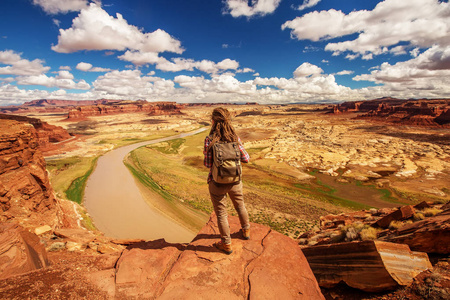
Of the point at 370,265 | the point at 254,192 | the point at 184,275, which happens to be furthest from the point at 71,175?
the point at 370,265

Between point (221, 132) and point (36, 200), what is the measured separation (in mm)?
14526

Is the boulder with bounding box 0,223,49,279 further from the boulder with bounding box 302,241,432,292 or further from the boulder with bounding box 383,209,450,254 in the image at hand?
the boulder with bounding box 383,209,450,254

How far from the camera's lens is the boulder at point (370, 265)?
3713 mm

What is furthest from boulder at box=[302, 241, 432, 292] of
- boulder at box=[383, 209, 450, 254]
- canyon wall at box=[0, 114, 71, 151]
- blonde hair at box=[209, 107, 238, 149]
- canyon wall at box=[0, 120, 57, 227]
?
canyon wall at box=[0, 114, 71, 151]

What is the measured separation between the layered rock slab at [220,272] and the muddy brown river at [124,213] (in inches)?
580

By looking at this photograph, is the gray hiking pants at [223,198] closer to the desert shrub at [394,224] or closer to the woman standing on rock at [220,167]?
the woman standing on rock at [220,167]

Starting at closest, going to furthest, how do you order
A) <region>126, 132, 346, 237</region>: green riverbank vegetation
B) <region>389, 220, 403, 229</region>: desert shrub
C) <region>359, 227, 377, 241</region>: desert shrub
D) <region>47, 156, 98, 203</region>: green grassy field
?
<region>359, 227, 377, 241</region>: desert shrub < <region>389, 220, 403, 229</region>: desert shrub < <region>126, 132, 346, 237</region>: green riverbank vegetation < <region>47, 156, 98, 203</region>: green grassy field

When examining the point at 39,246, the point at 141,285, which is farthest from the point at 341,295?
the point at 39,246

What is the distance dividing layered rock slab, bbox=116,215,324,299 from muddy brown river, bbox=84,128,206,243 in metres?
14.7

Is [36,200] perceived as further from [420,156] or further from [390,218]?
[420,156]

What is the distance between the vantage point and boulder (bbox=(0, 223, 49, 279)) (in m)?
4.43

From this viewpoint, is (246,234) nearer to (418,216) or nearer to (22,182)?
(418,216)

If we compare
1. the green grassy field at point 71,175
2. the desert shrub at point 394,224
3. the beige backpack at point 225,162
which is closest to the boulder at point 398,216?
the desert shrub at point 394,224

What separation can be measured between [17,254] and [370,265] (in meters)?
7.93
